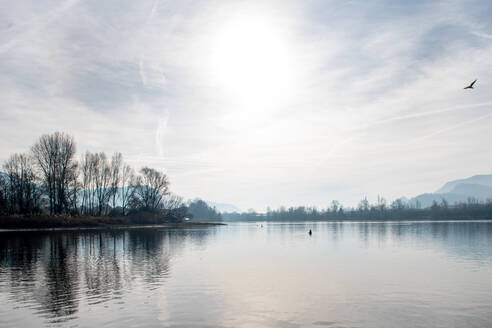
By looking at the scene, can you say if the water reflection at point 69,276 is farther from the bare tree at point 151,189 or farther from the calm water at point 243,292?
the bare tree at point 151,189

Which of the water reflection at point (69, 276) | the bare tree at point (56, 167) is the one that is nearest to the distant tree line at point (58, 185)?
the bare tree at point (56, 167)

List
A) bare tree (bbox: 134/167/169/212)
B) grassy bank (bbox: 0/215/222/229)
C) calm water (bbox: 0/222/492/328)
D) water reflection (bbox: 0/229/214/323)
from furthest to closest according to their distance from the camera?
bare tree (bbox: 134/167/169/212) < grassy bank (bbox: 0/215/222/229) < water reflection (bbox: 0/229/214/323) < calm water (bbox: 0/222/492/328)

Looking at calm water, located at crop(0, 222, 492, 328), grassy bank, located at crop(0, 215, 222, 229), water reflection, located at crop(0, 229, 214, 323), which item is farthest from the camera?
grassy bank, located at crop(0, 215, 222, 229)

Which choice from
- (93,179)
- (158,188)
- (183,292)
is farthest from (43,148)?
(183,292)

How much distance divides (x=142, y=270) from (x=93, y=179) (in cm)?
10811

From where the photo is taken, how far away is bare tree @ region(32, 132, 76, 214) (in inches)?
4156

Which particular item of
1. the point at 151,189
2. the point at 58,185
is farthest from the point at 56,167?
the point at 151,189

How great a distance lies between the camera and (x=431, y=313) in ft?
62.0

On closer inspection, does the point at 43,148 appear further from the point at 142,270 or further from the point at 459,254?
the point at 459,254

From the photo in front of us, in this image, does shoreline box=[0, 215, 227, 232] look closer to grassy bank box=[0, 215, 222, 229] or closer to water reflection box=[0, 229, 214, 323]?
grassy bank box=[0, 215, 222, 229]

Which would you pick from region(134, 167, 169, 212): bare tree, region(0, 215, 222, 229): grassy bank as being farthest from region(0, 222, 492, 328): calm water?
region(134, 167, 169, 212): bare tree

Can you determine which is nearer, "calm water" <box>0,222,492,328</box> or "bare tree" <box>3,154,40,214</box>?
"calm water" <box>0,222,492,328</box>

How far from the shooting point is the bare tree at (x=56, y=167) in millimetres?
105562

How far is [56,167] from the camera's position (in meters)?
108
